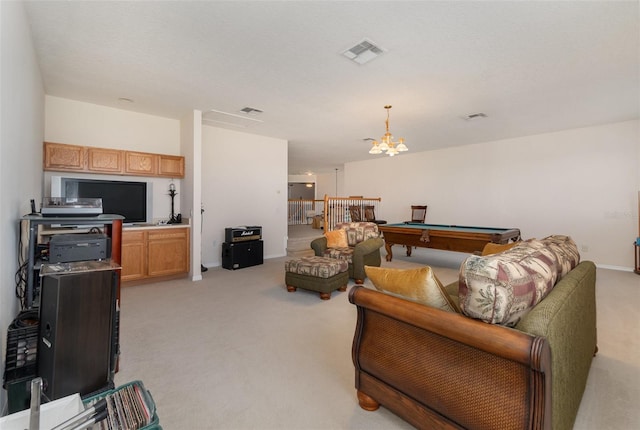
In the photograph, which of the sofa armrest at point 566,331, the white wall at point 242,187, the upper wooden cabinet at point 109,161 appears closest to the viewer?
the sofa armrest at point 566,331

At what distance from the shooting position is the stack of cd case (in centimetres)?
103

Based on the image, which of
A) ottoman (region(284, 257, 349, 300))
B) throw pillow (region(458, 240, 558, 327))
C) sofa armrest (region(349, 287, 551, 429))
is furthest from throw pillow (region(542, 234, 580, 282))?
ottoman (region(284, 257, 349, 300))

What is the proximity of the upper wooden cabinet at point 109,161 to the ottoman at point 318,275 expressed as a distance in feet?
8.73

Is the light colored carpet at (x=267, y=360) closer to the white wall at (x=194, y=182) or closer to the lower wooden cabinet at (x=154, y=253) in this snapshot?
the lower wooden cabinet at (x=154, y=253)

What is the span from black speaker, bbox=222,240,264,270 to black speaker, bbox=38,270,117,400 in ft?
11.8

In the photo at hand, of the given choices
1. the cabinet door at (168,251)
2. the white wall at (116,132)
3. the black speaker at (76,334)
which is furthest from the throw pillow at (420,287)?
the white wall at (116,132)

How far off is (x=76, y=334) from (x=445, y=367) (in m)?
1.87

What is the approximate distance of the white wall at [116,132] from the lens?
3.98 m

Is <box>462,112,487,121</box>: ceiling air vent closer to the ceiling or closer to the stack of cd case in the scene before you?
the ceiling

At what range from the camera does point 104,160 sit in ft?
13.4

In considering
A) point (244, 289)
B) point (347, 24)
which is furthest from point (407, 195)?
point (347, 24)

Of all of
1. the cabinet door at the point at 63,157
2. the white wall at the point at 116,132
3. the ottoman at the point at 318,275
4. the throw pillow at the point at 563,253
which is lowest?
the ottoman at the point at 318,275

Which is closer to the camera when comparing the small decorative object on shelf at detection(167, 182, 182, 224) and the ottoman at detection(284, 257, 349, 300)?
the ottoman at detection(284, 257, 349, 300)

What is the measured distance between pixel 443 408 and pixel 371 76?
10.3ft
